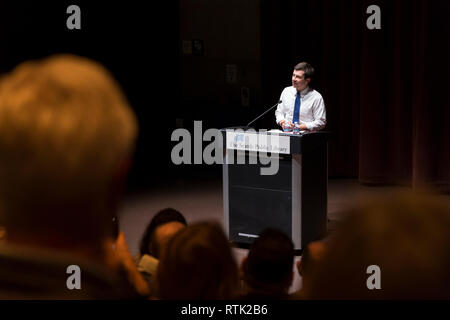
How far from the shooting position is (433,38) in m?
5.98

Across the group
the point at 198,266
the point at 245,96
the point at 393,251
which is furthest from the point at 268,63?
the point at 393,251

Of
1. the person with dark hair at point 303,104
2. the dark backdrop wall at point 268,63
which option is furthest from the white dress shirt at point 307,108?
the dark backdrop wall at point 268,63

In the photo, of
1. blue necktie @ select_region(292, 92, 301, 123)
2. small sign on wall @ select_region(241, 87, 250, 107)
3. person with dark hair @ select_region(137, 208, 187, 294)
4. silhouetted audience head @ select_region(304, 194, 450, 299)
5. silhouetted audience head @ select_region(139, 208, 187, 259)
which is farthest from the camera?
small sign on wall @ select_region(241, 87, 250, 107)

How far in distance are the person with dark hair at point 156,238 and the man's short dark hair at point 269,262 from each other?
436 mm

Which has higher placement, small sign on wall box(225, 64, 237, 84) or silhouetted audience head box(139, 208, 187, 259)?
small sign on wall box(225, 64, 237, 84)

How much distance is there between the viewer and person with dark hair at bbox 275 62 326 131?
4820 mm

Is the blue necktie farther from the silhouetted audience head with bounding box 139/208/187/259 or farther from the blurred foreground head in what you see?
the blurred foreground head

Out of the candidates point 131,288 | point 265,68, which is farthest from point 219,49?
point 131,288

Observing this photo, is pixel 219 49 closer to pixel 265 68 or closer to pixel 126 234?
pixel 265 68

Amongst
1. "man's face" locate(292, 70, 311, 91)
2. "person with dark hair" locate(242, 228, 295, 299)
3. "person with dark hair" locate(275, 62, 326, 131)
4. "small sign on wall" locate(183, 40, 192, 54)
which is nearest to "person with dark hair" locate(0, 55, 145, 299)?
"person with dark hair" locate(242, 228, 295, 299)

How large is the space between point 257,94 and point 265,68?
34 cm

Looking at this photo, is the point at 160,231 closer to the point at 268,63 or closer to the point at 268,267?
the point at 268,267

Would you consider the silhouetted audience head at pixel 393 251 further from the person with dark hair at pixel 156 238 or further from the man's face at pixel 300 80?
the man's face at pixel 300 80

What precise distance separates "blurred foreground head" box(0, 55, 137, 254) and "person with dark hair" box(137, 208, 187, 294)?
1645 millimetres
